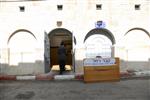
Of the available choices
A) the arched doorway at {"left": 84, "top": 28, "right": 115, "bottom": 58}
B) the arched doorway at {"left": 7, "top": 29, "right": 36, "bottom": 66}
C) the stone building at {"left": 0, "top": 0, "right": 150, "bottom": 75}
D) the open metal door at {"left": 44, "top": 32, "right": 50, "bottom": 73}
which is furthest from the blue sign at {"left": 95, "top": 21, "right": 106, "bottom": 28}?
the arched doorway at {"left": 7, "top": 29, "right": 36, "bottom": 66}

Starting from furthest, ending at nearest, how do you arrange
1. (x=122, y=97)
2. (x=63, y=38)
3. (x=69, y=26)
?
(x=63, y=38) → (x=69, y=26) → (x=122, y=97)

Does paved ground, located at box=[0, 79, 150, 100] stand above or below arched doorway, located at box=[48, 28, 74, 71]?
below

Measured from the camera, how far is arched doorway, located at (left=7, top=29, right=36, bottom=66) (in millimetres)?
24703

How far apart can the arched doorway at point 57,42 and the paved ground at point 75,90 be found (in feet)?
24.9

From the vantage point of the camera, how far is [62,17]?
79.9ft

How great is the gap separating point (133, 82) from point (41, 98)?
489 cm

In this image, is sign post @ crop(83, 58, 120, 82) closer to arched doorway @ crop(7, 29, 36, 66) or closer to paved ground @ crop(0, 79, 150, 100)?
paved ground @ crop(0, 79, 150, 100)

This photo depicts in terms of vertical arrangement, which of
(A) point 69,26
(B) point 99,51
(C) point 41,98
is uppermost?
(A) point 69,26

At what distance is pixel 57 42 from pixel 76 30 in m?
2.20

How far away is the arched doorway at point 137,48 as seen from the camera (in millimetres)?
24750

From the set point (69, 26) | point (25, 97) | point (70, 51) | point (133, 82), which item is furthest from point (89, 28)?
point (25, 97)

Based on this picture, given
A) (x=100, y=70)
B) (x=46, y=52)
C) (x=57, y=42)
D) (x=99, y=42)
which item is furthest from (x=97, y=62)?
(x=57, y=42)

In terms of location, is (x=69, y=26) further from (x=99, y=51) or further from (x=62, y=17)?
(x=99, y=51)

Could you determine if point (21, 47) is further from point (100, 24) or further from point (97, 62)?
point (97, 62)
